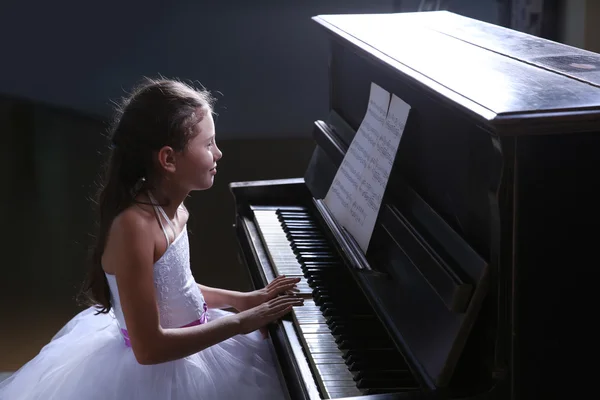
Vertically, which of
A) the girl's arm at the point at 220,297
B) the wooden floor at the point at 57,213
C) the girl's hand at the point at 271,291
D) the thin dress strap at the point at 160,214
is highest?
the thin dress strap at the point at 160,214

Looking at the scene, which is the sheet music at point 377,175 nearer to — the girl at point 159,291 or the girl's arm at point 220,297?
the girl at point 159,291

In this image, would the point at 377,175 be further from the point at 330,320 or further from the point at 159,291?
the point at 159,291

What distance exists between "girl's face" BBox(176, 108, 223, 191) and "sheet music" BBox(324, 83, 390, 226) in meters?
0.32

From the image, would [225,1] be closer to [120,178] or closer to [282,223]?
[282,223]

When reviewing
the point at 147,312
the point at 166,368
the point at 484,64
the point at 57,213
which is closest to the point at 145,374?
the point at 166,368

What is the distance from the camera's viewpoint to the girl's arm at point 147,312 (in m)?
1.71

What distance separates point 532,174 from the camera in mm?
1226

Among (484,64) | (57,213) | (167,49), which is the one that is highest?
(484,64)

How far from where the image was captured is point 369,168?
1846mm

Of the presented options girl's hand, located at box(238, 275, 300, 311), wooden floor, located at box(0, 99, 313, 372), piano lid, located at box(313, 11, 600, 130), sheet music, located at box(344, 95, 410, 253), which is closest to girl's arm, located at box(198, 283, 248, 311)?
girl's hand, located at box(238, 275, 300, 311)

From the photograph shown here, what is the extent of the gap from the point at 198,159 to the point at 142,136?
0.14m

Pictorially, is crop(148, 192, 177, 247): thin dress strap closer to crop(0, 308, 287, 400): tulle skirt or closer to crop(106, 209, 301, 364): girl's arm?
crop(106, 209, 301, 364): girl's arm

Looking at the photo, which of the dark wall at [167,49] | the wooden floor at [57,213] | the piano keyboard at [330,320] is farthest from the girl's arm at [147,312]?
the dark wall at [167,49]

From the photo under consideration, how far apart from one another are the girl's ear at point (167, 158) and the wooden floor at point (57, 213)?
60.0 inches
